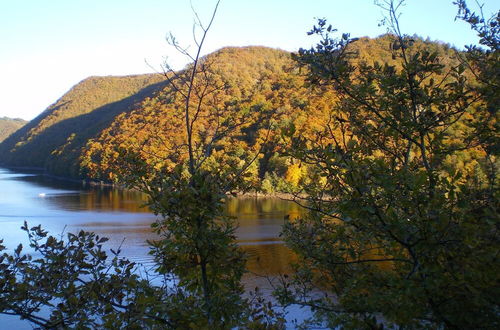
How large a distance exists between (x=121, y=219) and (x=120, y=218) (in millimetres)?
→ 352

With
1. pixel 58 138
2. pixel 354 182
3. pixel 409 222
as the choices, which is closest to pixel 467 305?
pixel 409 222

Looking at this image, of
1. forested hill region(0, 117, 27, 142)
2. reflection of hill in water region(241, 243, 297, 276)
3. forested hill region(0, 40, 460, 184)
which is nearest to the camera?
reflection of hill in water region(241, 243, 297, 276)

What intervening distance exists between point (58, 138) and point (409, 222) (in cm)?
7487

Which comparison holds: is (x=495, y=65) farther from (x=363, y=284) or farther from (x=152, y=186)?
(x=152, y=186)

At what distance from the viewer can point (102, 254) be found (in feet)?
7.18

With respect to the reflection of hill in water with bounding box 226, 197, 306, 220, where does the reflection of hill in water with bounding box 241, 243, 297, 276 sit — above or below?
below

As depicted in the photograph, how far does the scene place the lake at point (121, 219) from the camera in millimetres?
14164

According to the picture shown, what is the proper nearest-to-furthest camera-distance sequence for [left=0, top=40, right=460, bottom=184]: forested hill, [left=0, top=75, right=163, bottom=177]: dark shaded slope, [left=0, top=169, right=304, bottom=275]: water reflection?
[left=0, top=169, right=304, bottom=275]: water reflection < [left=0, top=40, right=460, bottom=184]: forested hill < [left=0, top=75, right=163, bottom=177]: dark shaded slope

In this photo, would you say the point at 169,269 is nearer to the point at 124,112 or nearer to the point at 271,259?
the point at 271,259

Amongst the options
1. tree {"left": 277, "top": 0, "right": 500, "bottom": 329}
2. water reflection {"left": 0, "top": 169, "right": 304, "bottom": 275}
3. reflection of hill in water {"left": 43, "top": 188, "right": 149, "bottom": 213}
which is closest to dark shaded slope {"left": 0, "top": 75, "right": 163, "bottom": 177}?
reflection of hill in water {"left": 43, "top": 188, "right": 149, "bottom": 213}

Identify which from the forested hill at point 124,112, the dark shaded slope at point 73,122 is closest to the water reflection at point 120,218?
the forested hill at point 124,112

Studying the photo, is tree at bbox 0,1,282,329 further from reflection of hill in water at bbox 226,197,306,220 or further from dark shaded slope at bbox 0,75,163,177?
dark shaded slope at bbox 0,75,163,177

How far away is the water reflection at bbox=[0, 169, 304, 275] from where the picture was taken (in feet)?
48.3

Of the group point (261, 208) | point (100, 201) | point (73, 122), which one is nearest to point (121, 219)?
point (261, 208)
